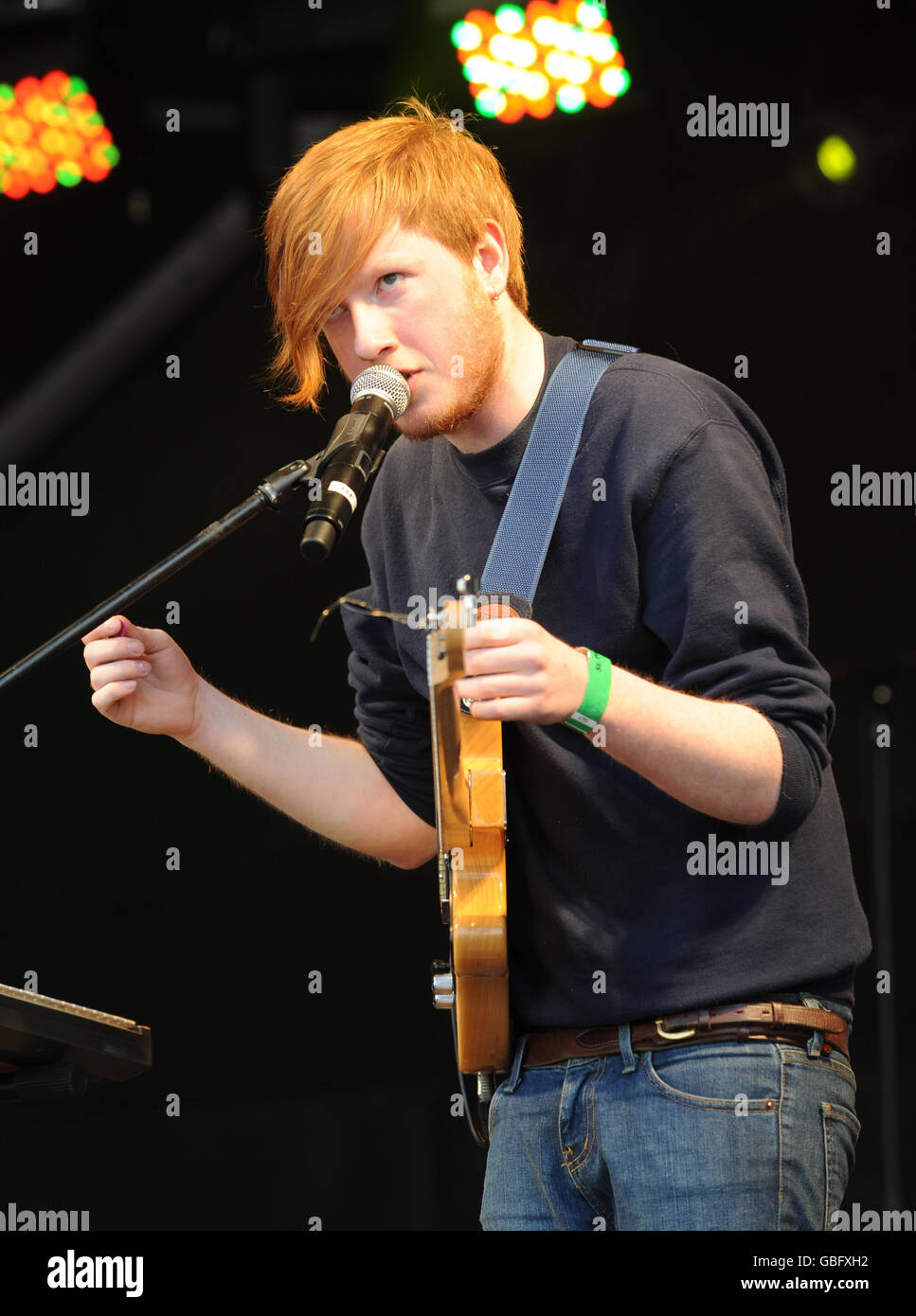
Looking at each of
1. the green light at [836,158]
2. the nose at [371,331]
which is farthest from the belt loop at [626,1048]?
the green light at [836,158]

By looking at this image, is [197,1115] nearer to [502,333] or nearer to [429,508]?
[429,508]

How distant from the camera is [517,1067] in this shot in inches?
80.9

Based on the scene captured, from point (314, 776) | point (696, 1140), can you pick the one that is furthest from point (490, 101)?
point (696, 1140)

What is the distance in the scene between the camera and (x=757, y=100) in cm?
391

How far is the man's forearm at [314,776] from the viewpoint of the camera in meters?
2.30

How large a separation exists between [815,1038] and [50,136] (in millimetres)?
3128

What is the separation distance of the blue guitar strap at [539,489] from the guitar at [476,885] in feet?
0.26

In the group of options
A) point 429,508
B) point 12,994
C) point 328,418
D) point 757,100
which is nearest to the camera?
point 12,994

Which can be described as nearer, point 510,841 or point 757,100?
point 510,841

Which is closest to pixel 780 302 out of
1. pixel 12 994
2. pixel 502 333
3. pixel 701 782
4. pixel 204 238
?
pixel 204 238

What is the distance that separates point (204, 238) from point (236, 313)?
24cm

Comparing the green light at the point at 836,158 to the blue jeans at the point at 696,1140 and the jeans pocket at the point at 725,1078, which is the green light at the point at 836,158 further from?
the jeans pocket at the point at 725,1078

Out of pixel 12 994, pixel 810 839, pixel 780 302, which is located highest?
pixel 780 302

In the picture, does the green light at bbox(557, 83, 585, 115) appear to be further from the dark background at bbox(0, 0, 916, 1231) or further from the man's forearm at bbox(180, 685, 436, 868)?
the man's forearm at bbox(180, 685, 436, 868)
